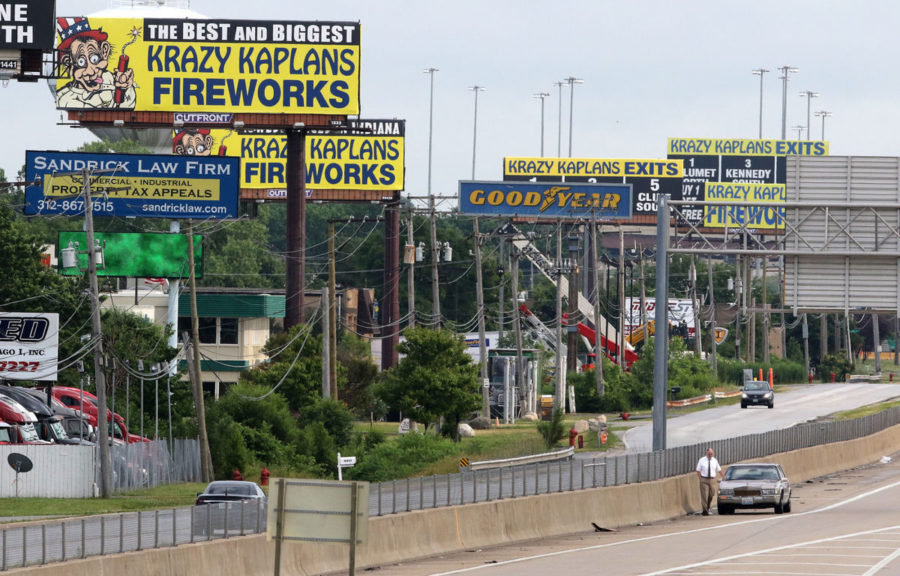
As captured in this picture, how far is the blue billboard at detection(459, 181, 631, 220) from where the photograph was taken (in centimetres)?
7881

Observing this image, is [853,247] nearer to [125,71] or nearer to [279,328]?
[125,71]

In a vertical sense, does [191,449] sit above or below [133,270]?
below

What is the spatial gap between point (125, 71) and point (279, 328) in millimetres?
33419

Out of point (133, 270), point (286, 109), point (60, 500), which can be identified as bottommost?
point (60, 500)

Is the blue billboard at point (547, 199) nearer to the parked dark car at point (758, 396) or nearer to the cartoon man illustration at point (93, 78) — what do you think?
the parked dark car at point (758, 396)

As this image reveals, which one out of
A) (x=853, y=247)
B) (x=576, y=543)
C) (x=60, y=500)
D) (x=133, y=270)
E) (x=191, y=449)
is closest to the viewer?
(x=576, y=543)

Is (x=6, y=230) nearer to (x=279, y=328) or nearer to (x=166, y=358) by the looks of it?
(x=166, y=358)

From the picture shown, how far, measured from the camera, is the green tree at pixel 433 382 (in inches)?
2584

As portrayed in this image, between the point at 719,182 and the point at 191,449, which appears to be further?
the point at 719,182

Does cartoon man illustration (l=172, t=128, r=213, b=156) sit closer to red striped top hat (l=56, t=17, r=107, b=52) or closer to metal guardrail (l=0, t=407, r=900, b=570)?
red striped top hat (l=56, t=17, r=107, b=52)

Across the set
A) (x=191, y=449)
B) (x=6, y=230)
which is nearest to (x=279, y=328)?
(x=6, y=230)

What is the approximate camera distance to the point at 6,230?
234 feet

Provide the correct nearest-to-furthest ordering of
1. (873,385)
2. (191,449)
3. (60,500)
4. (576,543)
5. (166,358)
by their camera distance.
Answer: (576,543)
(60,500)
(191,449)
(166,358)
(873,385)

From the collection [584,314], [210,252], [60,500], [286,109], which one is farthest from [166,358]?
[210,252]
